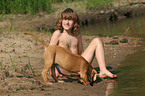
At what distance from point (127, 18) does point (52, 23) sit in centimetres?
432

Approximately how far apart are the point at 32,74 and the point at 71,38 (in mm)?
829

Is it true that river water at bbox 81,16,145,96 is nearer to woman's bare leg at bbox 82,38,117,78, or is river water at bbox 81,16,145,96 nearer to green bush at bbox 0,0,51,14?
woman's bare leg at bbox 82,38,117,78

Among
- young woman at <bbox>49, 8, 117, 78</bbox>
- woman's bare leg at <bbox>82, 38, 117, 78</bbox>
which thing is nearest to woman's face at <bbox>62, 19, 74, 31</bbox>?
young woman at <bbox>49, 8, 117, 78</bbox>

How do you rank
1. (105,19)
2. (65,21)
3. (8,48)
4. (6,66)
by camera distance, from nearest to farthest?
(65,21) → (6,66) → (8,48) → (105,19)

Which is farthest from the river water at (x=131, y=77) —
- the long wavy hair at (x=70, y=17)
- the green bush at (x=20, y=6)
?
the green bush at (x=20, y=6)

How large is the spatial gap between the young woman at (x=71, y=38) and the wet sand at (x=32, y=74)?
0.37m

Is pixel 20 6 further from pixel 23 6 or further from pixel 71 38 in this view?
pixel 71 38

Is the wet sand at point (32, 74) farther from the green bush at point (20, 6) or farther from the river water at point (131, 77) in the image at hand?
the green bush at point (20, 6)

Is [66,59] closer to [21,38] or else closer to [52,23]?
[21,38]

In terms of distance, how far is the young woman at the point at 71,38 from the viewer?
4.76 meters

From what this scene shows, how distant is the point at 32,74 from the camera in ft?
16.4

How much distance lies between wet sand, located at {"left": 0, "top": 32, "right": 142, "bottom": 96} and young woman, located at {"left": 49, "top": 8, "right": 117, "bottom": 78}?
0.37m

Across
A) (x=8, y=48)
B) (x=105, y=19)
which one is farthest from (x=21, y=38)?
(x=105, y=19)

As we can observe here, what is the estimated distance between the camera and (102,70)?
4941 millimetres
